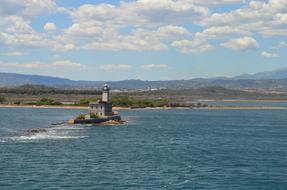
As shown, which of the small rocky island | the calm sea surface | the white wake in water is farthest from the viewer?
the small rocky island

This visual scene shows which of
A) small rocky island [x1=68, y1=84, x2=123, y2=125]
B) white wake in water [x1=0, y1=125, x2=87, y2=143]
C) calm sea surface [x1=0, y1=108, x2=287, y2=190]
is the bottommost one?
calm sea surface [x1=0, y1=108, x2=287, y2=190]

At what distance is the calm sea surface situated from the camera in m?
48.8

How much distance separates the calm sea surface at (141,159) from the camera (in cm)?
4881

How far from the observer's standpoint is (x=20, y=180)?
49125 mm

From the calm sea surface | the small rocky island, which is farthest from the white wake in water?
the small rocky island

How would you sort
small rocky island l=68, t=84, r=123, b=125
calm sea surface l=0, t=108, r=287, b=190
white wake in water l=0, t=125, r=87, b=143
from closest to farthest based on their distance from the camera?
calm sea surface l=0, t=108, r=287, b=190
white wake in water l=0, t=125, r=87, b=143
small rocky island l=68, t=84, r=123, b=125

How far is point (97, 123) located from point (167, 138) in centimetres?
3211

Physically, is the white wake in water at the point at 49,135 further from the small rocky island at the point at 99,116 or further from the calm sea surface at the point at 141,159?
the small rocky island at the point at 99,116

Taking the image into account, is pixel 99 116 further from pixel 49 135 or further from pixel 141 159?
pixel 141 159

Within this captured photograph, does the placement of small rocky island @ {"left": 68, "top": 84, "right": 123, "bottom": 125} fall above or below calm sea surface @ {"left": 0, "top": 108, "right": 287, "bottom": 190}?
above

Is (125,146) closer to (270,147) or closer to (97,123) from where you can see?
(270,147)

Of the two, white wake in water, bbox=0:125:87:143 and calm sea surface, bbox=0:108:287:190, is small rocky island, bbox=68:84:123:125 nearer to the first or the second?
white wake in water, bbox=0:125:87:143

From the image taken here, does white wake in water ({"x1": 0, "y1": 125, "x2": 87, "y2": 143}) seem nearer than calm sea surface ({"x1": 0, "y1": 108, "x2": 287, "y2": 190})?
No

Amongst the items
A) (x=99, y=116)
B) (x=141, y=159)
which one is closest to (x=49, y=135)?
(x=141, y=159)
